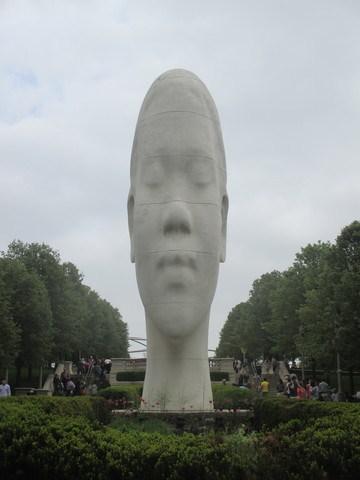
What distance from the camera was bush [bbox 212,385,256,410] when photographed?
17.8m

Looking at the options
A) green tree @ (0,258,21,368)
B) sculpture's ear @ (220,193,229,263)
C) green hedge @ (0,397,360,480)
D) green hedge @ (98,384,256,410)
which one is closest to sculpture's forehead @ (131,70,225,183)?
sculpture's ear @ (220,193,229,263)

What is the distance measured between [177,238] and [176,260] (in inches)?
24.3

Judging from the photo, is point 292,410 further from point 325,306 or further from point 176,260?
point 325,306

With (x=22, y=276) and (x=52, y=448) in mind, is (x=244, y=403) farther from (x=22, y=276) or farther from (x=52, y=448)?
(x=22, y=276)

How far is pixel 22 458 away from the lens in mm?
7137

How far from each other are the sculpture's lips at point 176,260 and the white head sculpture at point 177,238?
0.09 ft

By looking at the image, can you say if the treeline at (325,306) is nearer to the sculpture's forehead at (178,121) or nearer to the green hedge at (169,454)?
the sculpture's forehead at (178,121)

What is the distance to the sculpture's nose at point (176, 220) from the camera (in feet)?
51.8

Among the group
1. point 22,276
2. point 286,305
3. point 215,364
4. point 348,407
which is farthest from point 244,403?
point 286,305

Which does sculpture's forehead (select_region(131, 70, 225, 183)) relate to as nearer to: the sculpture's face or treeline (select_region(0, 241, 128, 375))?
the sculpture's face

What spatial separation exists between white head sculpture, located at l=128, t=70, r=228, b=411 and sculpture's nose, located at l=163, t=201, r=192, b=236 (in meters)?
0.03

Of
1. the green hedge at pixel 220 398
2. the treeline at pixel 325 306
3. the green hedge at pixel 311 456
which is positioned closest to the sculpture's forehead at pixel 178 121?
the green hedge at pixel 220 398

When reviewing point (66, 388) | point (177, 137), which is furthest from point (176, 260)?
point (66, 388)

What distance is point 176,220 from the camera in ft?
51.8
